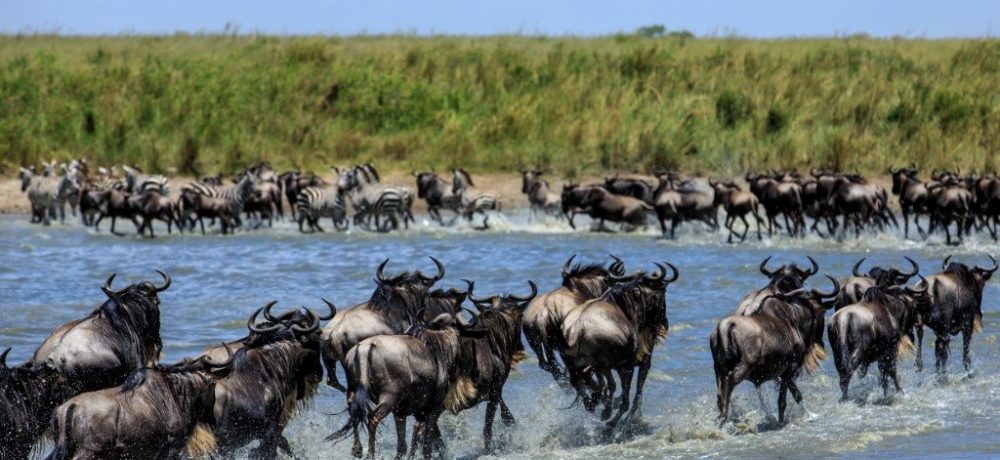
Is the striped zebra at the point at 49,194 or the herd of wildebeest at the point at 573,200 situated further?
the striped zebra at the point at 49,194

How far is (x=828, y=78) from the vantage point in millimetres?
35812

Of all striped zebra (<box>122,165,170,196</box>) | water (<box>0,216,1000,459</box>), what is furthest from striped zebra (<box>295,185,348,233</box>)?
striped zebra (<box>122,165,170,196</box>)

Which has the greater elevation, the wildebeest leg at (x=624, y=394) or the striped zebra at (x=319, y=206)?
the striped zebra at (x=319, y=206)

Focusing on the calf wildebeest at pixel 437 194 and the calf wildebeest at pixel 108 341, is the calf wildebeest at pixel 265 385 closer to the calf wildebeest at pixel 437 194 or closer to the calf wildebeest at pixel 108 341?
the calf wildebeest at pixel 108 341

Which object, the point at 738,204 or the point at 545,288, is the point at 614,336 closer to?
the point at 545,288

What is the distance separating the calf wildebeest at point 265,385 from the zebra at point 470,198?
17520 millimetres

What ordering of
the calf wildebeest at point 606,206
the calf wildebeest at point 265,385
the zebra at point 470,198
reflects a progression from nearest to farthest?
the calf wildebeest at point 265,385, the calf wildebeest at point 606,206, the zebra at point 470,198

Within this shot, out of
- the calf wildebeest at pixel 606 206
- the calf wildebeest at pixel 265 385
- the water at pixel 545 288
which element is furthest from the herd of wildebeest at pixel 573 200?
the calf wildebeest at pixel 265 385

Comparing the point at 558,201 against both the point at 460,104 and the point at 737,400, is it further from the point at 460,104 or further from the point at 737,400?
the point at 737,400

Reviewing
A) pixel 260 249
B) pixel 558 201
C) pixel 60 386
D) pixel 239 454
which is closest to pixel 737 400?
pixel 239 454

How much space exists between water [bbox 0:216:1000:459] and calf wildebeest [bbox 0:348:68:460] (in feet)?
5.99

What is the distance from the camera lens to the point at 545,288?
1766 centimetres

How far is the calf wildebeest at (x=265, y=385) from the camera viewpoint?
787 centimetres

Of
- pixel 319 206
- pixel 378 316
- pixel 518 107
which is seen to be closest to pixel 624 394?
pixel 378 316
